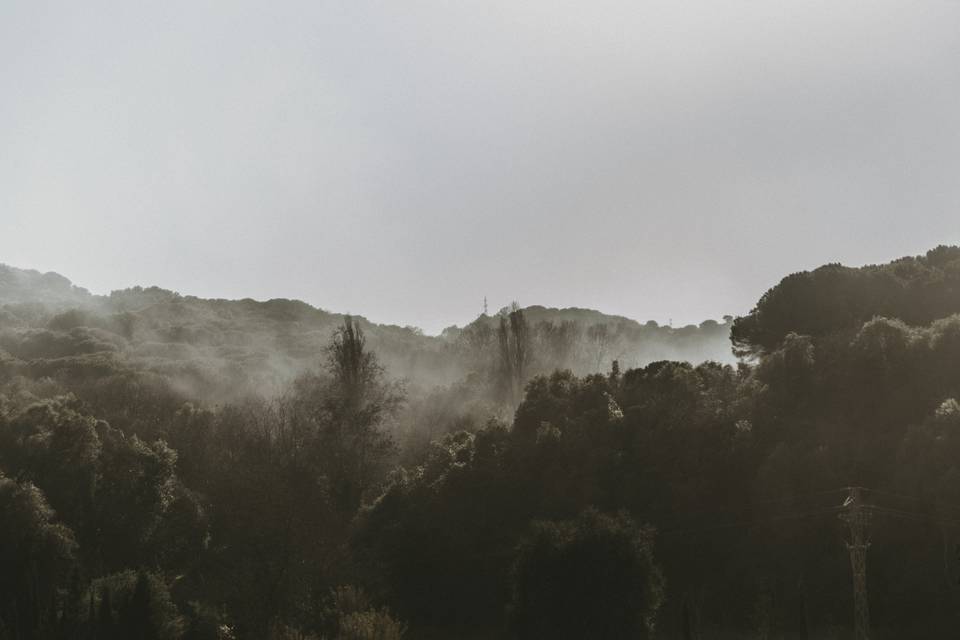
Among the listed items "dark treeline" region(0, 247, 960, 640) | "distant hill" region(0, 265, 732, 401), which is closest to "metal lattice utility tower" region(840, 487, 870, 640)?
"dark treeline" region(0, 247, 960, 640)

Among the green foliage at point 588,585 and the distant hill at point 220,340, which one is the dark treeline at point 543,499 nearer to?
the green foliage at point 588,585

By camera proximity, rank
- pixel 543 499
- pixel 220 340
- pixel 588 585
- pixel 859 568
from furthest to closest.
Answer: pixel 220 340 < pixel 543 499 < pixel 588 585 < pixel 859 568

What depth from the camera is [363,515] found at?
59.6 m

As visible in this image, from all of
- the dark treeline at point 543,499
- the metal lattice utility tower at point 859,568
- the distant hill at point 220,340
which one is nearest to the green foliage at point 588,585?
the dark treeline at point 543,499

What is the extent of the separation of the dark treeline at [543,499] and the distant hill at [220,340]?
15.1 m

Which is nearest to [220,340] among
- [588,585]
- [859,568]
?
[588,585]

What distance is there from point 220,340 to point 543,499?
7771 centimetres

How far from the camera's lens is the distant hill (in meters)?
93.8

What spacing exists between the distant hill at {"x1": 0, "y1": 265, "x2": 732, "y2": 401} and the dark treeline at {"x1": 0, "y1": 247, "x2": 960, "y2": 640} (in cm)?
1511

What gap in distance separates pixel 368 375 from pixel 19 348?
3986cm

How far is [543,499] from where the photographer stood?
5500 centimetres

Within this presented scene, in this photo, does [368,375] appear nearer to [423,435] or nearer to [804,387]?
[423,435]

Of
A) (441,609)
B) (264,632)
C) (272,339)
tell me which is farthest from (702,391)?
(272,339)

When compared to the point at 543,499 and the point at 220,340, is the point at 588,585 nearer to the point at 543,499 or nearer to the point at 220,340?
the point at 543,499
